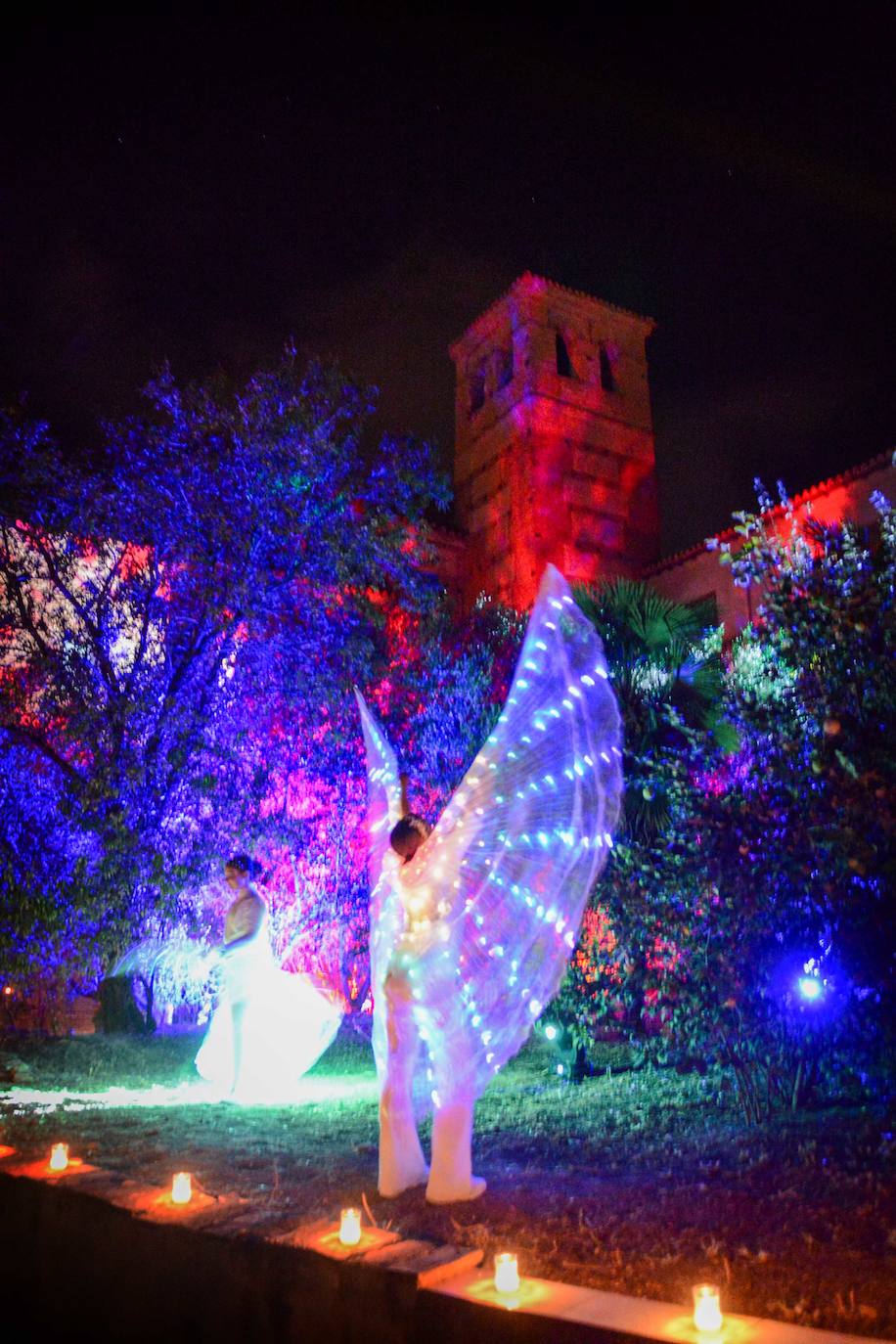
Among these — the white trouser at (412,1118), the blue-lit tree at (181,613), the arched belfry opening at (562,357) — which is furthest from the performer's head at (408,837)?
the arched belfry opening at (562,357)

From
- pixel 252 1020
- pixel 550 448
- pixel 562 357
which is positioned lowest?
pixel 252 1020

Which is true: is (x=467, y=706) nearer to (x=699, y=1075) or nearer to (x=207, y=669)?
(x=207, y=669)

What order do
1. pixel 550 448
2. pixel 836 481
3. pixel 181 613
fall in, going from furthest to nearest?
pixel 550 448
pixel 836 481
pixel 181 613

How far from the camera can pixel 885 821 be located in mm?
5320

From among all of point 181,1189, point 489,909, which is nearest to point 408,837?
point 489,909

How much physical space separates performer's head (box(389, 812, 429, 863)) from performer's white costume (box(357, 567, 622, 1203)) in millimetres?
70

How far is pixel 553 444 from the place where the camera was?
27609 mm

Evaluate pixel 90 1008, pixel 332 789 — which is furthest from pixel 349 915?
pixel 90 1008

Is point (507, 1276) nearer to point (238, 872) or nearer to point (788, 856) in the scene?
point (788, 856)

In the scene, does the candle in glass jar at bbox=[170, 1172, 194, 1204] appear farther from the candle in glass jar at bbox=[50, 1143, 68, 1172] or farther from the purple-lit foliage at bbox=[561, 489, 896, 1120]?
the purple-lit foliage at bbox=[561, 489, 896, 1120]

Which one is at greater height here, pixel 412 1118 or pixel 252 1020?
pixel 252 1020

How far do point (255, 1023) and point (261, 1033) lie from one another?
0.11 meters

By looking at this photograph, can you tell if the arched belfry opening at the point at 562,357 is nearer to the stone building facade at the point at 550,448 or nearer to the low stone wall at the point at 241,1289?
the stone building facade at the point at 550,448

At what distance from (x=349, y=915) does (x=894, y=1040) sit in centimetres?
1001
